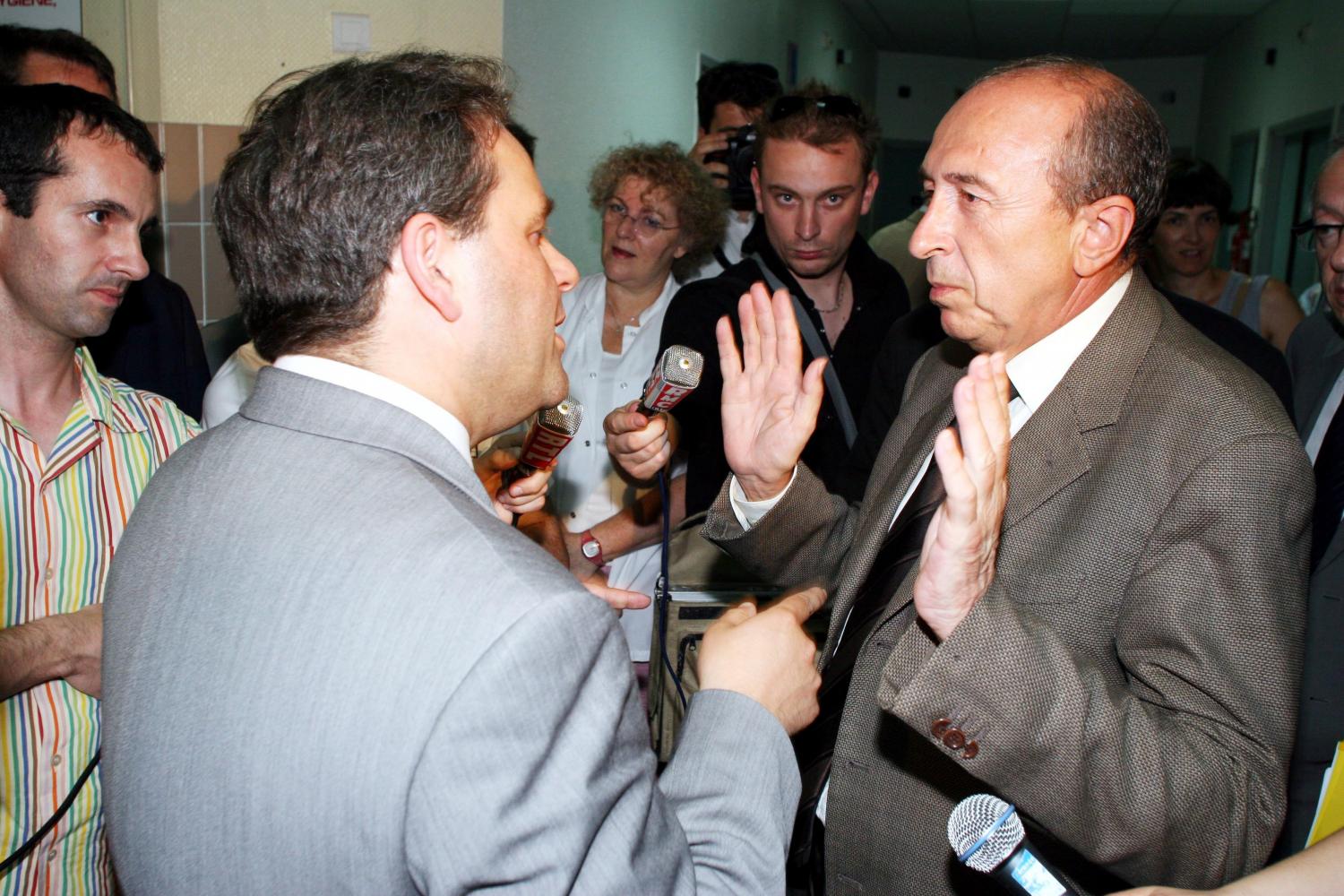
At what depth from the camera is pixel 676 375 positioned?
1.65m

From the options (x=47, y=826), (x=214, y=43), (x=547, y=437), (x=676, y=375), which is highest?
(x=214, y=43)

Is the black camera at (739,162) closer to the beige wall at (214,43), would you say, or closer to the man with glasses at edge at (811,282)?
the man with glasses at edge at (811,282)

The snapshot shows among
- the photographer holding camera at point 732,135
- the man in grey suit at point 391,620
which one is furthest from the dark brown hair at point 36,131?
the photographer holding camera at point 732,135

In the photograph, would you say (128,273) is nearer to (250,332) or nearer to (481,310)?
(250,332)

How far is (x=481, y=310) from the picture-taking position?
41.3 inches

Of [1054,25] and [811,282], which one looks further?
[1054,25]

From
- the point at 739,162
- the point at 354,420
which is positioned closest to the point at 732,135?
the point at 739,162

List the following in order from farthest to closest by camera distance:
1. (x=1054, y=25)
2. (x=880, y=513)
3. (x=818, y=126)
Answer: (x=1054, y=25) < (x=818, y=126) < (x=880, y=513)

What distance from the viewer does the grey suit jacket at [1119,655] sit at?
3.58 feet

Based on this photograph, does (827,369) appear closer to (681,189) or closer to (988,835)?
(681,189)

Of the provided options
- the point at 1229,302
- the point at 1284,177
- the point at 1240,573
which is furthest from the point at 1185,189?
the point at 1284,177

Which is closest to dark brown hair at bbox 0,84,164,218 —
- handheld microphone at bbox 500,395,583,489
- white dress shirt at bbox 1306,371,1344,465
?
handheld microphone at bbox 500,395,583,489

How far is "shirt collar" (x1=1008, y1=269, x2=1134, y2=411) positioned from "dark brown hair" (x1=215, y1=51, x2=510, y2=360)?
0.82m

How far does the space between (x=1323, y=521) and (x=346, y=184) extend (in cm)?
182
